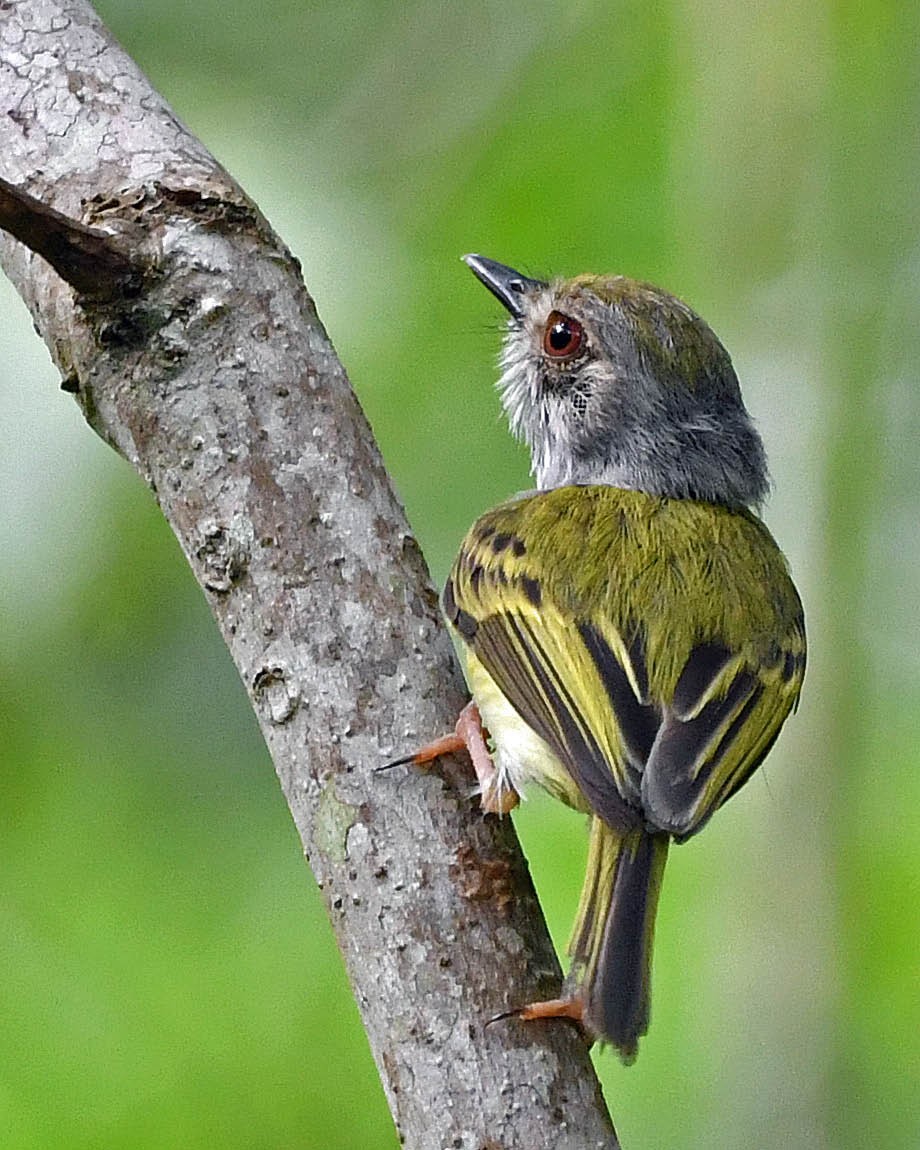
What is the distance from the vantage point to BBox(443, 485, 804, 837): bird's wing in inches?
111

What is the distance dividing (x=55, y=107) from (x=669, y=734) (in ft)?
4.71

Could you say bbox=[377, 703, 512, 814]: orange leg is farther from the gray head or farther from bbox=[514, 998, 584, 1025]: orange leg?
the gray head

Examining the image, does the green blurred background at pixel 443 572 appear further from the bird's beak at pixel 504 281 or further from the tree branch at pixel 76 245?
the tree branch at pixel 76 245

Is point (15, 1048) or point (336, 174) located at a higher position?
point (336, 174)

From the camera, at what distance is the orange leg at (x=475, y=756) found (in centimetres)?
242

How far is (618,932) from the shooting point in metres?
2.63

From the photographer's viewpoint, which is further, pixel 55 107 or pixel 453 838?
pixel 55 107

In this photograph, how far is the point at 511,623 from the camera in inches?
127

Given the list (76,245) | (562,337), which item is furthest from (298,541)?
(562,337)

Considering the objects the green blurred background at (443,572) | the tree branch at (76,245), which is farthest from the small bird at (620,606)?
the tree branch at (76,245)

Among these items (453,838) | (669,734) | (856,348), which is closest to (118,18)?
(856,348)

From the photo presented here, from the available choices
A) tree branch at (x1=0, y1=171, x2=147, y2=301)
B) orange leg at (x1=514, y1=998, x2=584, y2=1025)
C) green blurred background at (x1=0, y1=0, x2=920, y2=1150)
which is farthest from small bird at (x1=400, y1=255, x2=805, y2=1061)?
tree branch at (x1=0, y1=171, x2=147, y2=301)

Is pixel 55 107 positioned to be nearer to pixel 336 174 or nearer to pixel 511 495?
pixel 336 174

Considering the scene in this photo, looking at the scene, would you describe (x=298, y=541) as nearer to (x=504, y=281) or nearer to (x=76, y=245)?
(x=76, y=245)
